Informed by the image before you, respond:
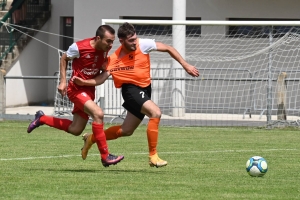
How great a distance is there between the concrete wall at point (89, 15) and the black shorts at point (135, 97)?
47.3 ft

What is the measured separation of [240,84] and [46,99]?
8.52 metres

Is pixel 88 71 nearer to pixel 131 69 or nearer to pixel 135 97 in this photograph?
pixel 131 69

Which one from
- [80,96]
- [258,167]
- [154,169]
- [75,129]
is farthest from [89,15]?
[258,167]

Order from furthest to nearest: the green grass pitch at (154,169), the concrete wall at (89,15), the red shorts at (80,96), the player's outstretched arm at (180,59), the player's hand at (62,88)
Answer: the concrete wall at (89,15)
the red shorts at (80,96)
the player's hand at (62,88)
the player's outstretched arm at (180,59)
the green grass pitch at (154,169)

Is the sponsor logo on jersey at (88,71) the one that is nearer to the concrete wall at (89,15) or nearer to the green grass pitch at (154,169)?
the green grass pitch at (154,169)

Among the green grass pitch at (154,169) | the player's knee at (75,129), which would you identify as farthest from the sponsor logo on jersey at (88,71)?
the green grass pitch at (154,169)

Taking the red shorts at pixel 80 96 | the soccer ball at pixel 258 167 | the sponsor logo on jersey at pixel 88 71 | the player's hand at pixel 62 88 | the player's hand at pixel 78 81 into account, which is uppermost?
the sponsor logo on jersey at pixel 88 71

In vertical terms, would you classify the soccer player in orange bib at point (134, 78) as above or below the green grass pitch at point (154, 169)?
above

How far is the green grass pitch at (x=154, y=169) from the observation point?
28.2 ft

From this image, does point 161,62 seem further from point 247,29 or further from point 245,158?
point 245,158

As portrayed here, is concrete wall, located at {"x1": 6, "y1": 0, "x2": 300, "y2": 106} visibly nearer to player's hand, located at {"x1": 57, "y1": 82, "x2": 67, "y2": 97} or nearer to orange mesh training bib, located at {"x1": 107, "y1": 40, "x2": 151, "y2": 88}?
orange mesh training bib, located at {"x1": 107, "y1": 40, "x2": 151, "y2": 88}

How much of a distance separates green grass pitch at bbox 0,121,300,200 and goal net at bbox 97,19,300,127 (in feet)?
11.2

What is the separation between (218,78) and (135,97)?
446 inches

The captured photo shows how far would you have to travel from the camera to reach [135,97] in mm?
10891
